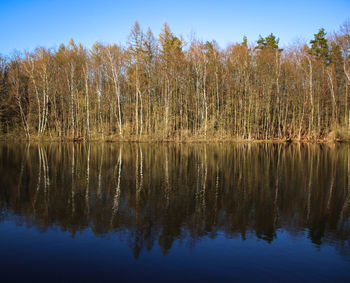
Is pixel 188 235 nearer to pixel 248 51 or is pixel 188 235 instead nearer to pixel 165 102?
pixel 165 102

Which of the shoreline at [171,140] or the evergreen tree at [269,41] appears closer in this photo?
the shoreline at [171,140]

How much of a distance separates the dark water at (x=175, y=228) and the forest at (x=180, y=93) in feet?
76.5

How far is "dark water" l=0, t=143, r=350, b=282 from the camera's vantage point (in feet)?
18.9

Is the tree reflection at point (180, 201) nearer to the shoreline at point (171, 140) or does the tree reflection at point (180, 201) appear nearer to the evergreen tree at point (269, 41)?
the shoreline at point (171, 140)

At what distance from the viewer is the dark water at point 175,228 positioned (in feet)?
18.9

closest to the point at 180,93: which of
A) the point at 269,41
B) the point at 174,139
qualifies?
the point at 174,139

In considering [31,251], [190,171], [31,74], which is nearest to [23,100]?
[31,74]

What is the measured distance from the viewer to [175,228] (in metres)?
7.69

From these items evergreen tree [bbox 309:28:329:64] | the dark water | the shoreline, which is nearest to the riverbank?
the shoreline

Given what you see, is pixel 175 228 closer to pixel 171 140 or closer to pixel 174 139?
pixel 174 139

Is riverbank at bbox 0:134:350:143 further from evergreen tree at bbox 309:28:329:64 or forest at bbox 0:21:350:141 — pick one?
evergreen tree at bbox 309:28:329:64

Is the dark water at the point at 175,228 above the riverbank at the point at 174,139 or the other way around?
the other way around

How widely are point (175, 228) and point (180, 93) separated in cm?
3114

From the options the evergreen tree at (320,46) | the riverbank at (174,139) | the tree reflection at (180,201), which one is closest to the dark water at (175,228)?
the tree reflection at (180,201)
